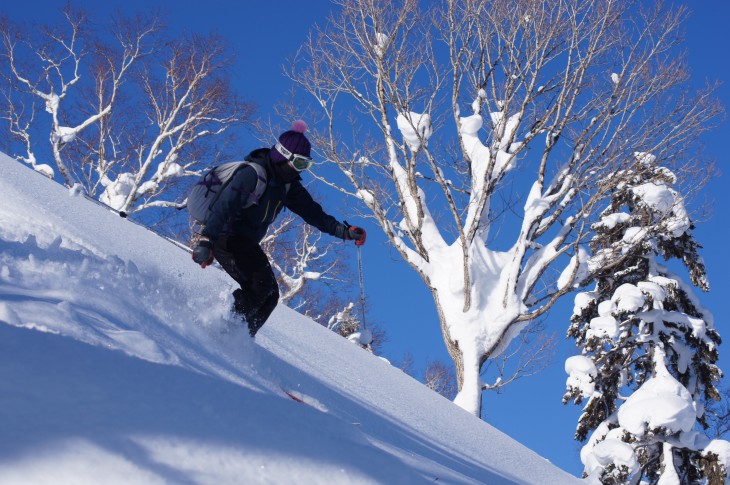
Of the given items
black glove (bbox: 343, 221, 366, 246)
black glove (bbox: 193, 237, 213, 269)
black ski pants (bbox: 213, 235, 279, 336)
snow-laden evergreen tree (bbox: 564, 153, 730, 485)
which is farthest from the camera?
snow-laden evergreen tree (bbox: 564, 153, 730, 485)

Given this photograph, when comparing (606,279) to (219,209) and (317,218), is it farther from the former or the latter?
(219,209)

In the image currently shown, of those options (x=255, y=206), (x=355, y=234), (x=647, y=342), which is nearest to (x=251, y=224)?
(x=255, y=206)

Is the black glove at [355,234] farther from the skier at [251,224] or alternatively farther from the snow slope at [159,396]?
the snow slope at [159,396]

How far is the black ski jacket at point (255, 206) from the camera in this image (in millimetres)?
3811

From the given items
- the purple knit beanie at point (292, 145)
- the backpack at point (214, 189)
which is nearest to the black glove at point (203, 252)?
the backpack at point (214, 189)

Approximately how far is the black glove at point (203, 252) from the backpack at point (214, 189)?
143 millimetres

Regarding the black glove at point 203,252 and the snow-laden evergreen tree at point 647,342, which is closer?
the black glove at point 203,252

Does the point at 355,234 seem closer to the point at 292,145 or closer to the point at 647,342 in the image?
the point at 292,145

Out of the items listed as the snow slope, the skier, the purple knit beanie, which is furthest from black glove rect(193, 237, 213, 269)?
the purple knit beanie

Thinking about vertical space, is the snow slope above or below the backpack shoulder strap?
below

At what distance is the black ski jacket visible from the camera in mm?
3811

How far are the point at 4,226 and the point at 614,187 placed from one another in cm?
909

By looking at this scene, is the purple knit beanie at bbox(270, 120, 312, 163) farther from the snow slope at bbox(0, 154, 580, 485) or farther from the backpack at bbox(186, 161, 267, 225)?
the snow slope at bbox(0, 154, 580, 485)

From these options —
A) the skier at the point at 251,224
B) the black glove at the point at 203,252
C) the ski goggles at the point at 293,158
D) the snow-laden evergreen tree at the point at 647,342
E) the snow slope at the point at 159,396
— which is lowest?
the snow slope at the point at 159,396
